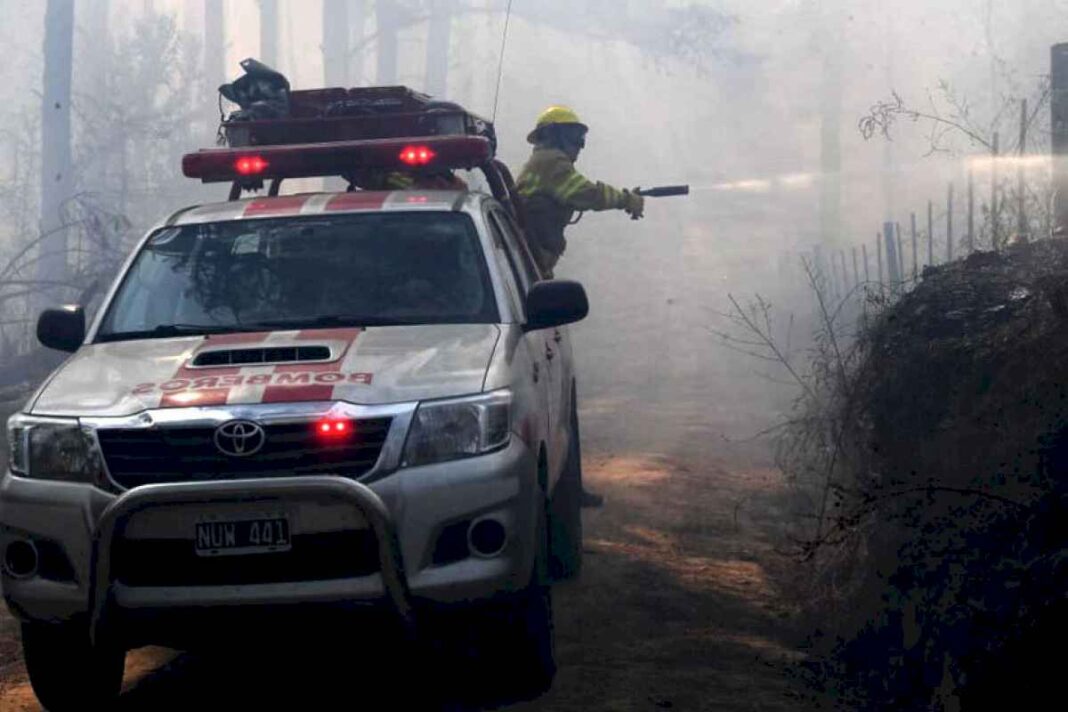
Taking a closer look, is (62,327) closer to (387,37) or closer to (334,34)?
(334,34)

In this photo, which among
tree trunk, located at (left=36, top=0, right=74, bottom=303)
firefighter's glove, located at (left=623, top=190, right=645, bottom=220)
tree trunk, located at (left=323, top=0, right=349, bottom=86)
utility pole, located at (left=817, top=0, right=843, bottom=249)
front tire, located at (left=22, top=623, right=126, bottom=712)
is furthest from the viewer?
utility pole, located at (left=817, top=0, right=843, bottom=249)

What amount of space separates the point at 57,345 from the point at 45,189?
23541 millimetres

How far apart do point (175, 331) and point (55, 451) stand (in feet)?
3.11

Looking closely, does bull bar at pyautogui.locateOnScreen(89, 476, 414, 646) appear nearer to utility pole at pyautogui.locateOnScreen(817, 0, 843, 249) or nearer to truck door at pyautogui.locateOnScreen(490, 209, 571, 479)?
truck door at pyautogui.locateOnScreen(490, 209, 571, 479)

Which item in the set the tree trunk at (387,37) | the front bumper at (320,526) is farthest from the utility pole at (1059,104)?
the tree trunk at (387,37)

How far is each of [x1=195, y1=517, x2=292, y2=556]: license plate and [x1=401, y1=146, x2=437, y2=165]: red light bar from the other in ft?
7.70

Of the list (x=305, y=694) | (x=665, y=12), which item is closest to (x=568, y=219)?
(x=305, y=694)

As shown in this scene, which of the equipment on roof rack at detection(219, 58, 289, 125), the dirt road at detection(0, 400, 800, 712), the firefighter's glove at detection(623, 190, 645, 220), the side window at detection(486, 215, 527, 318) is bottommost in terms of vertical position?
the dirt road at detection(0, 400, 800, 712)

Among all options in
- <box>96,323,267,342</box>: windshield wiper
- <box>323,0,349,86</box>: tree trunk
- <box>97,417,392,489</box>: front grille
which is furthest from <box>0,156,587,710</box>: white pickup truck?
<box>323,0,349,86</box>: tree trunk

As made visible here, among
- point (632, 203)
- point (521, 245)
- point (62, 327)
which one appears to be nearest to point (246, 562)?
point (62, 327)

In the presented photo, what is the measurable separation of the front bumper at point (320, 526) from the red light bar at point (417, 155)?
2.08 m

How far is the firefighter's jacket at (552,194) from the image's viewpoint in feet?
31.5

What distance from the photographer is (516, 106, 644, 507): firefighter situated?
9.53m

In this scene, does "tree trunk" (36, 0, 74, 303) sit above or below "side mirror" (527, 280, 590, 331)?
above
